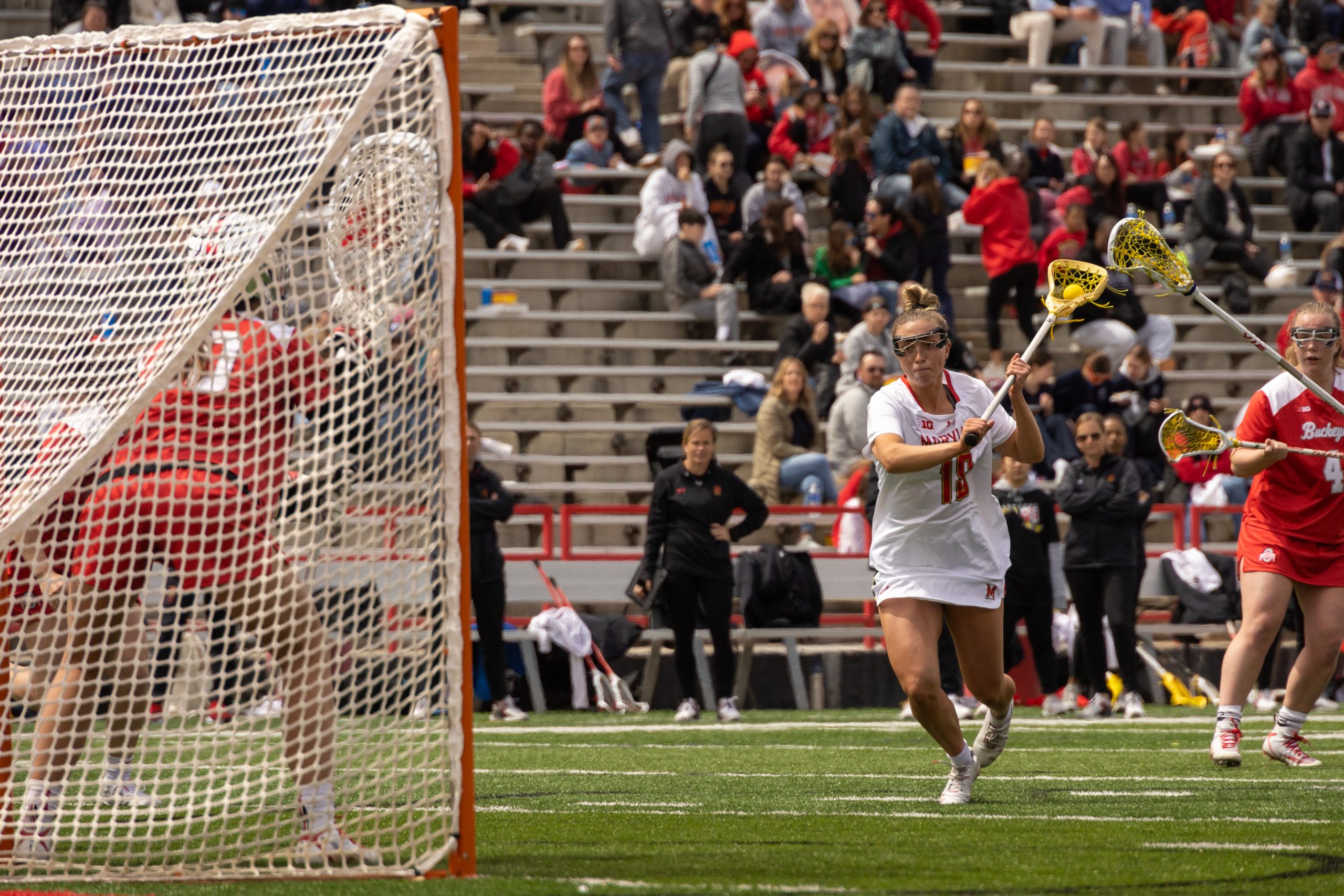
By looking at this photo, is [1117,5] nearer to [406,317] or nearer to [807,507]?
[807,507]

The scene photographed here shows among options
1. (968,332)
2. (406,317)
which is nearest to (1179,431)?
(406,317)

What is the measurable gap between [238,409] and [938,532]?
2.69 m

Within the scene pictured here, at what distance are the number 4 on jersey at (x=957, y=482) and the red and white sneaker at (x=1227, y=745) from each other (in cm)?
210

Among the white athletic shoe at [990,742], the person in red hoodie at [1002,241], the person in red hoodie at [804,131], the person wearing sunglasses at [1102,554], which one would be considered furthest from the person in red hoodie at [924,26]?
the white athletic shoe at [990,742]

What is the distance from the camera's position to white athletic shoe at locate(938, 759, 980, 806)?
698 centimetres

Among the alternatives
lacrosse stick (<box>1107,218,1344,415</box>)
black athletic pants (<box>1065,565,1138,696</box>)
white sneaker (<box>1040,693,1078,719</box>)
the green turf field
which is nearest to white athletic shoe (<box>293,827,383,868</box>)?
the green turf field

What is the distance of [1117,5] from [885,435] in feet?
60.6

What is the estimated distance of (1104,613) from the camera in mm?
12375

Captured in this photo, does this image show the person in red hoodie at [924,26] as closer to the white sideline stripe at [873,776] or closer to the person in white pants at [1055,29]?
the person in white pants at [1055,29]

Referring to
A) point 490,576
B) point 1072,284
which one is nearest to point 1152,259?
point 1072,284

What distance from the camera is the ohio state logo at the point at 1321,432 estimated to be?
8.04m

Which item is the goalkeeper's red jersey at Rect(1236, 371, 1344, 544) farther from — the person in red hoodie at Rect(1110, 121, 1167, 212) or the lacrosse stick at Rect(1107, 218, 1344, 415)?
the person in red hoodie at Rect(1110, 121, 1167, 212)

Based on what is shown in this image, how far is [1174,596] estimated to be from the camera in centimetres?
1441

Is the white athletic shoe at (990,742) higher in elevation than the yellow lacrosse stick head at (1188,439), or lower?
lower
